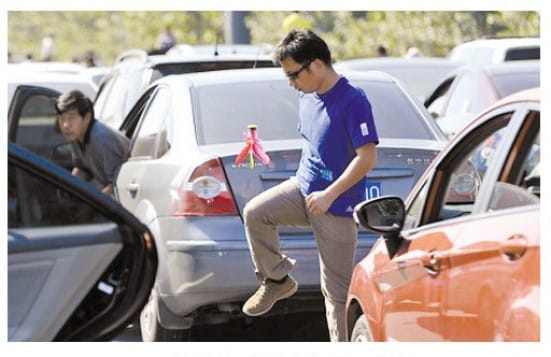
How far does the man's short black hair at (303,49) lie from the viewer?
21.4 ft

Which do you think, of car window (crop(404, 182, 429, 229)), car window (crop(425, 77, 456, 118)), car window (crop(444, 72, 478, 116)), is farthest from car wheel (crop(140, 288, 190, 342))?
car window (crop(425, 77, 456, 118))

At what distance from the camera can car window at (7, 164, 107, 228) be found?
4.20 m

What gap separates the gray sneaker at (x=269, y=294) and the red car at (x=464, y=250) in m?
1.00

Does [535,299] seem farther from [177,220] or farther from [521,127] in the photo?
[177,220]

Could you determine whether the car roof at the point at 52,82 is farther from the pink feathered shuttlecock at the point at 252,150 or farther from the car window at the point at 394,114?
the pink feathered shuttlecock at the point at 252,150

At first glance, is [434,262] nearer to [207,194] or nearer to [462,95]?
[207,194]

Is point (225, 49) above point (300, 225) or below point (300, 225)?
below

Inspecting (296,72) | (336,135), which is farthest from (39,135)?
(336,135)

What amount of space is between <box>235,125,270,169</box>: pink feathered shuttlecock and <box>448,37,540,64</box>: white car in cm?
1048

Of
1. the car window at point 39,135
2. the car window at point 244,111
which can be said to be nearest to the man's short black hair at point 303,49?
the car window at point 244,111

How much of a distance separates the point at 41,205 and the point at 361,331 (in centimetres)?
176

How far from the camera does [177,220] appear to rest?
23.8 ft

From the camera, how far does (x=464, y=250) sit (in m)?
4.29

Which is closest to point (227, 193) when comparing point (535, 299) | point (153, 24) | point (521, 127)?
point (521, 127)
